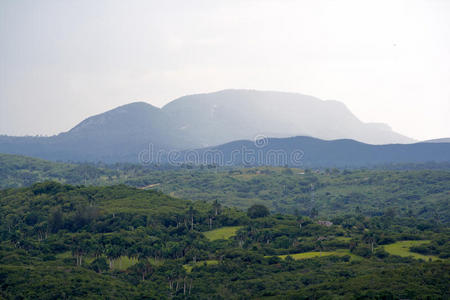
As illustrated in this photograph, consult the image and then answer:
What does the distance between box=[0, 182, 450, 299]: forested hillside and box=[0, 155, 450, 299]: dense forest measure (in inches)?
6.1

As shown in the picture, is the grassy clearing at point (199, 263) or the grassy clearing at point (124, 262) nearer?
the grassy clearing at point (199, 263)

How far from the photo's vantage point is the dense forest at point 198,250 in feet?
177

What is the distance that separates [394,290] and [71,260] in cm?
3865

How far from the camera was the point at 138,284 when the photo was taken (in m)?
60.8

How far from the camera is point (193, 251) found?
71500mm

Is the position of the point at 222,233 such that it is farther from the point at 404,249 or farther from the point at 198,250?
the point at 404,249

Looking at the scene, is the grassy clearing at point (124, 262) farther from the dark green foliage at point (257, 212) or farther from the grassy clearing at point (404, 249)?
the grassy clearing at point (404, 249)

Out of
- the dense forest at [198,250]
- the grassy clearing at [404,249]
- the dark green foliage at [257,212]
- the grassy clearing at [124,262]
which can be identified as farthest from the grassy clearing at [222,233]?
the grassy clearing at [404,249]

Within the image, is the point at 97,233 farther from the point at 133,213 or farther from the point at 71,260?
the point at 71,260

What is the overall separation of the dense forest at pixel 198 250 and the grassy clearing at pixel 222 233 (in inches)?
6.8

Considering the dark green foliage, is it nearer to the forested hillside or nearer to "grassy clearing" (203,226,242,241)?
the forested hillside

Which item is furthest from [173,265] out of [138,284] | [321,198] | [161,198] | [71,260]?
[321,198]

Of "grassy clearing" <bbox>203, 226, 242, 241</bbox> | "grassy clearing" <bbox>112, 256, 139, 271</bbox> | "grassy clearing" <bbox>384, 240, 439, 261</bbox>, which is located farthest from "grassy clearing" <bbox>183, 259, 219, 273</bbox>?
"grassy clearing" <bbox>384, 240, 439, 261</bbox>

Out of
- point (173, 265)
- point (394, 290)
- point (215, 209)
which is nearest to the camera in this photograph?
point (394, 290)
